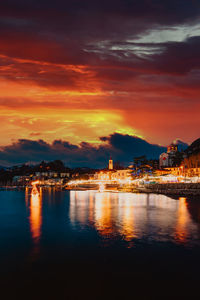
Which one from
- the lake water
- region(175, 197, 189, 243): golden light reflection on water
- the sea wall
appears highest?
the sea wall

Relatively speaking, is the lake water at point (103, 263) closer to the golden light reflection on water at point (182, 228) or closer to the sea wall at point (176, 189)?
the golden light reflection on water at point (182, 228)

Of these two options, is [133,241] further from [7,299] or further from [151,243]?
[7,299]

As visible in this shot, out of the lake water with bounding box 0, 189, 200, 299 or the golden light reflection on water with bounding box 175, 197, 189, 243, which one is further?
the golden light reflection on water with bounding box 175, 197, 189, 243

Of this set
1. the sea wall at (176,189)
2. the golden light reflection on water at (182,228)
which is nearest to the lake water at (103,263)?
the golden light reflection on water at (182,228)

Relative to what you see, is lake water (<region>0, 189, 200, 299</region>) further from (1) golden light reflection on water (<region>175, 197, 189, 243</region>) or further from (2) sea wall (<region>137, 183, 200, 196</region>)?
(2) sea wall (<region>137, 183, 200, 196</region>)

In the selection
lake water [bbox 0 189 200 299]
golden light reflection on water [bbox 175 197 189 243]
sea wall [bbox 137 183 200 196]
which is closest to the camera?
lake water [bbox 0 189 200 299]

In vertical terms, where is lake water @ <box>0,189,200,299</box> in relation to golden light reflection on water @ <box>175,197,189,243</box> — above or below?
below

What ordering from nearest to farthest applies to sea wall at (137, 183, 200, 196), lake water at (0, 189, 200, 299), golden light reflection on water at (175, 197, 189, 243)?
lake water at (0, 189, 200, 299), golden light reflection on water at (175, 197, 189, 243), sea wall at (137, 183, 200, 196)

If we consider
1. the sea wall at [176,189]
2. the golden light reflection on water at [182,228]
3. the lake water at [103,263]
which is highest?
the sea wall at [176,189]

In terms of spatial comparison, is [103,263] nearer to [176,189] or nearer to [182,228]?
[182,228]

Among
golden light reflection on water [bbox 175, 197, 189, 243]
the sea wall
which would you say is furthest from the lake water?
the sea wall

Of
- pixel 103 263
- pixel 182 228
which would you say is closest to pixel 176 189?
pixel 182 228

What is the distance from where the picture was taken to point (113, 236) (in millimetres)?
28172

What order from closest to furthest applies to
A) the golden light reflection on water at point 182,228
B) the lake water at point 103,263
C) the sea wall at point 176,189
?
the lake water at point 103,263, the golden light reflection on water at point 182,228, the sea wall at point 176,189
